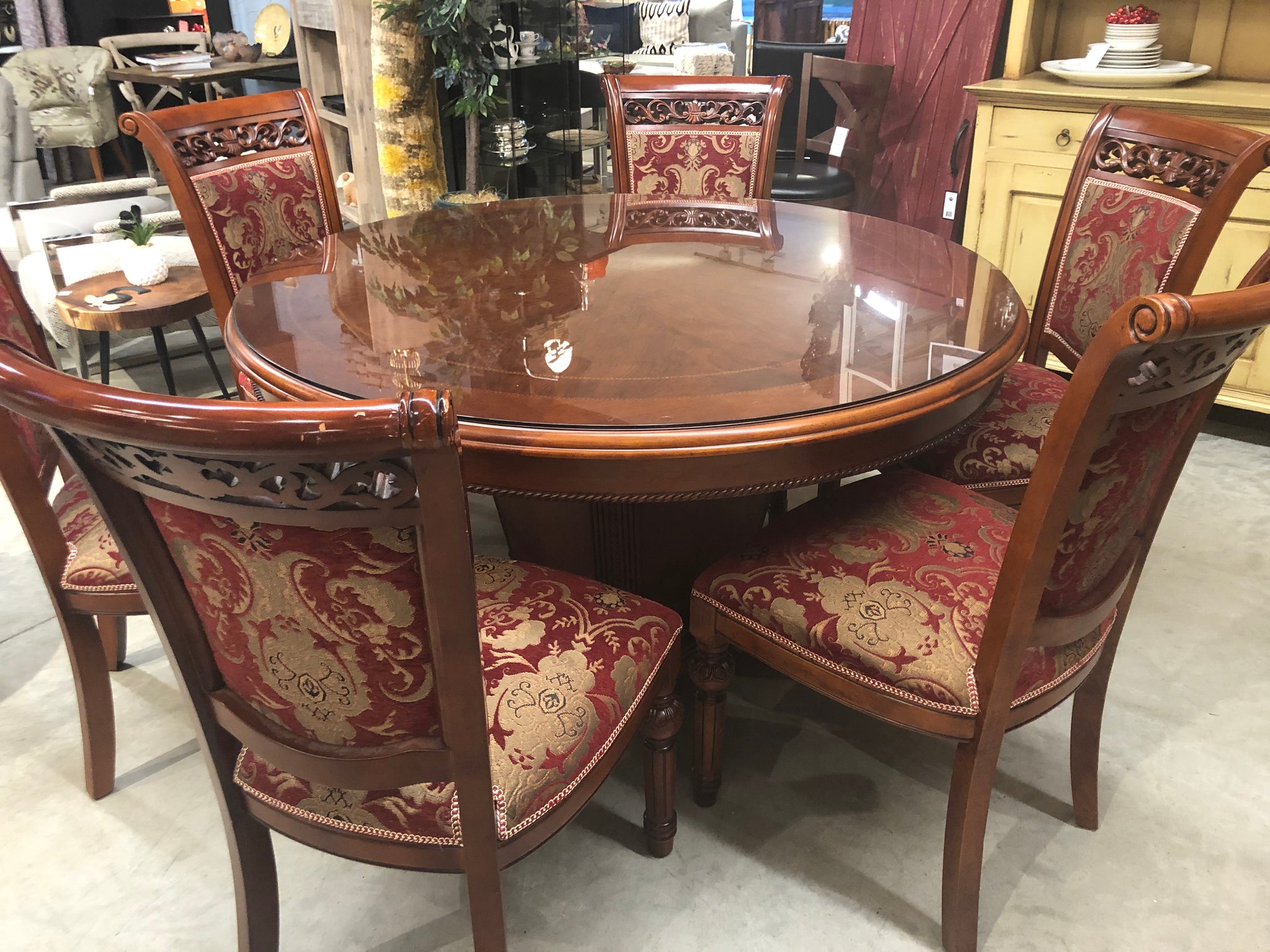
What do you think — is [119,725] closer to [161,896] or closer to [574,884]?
[161,896]

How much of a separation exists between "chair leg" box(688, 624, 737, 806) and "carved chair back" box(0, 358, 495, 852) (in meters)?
0.53

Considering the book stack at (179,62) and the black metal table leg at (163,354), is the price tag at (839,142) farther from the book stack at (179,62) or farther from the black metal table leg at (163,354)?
the book stack at (179,62)

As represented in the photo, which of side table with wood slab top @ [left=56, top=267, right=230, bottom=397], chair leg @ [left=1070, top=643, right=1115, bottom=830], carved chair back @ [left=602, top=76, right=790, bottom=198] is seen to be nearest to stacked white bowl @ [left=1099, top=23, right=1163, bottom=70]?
carved chair back @ [left=602, top=76, right=790, bottom=198]

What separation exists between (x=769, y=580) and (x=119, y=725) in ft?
4.23

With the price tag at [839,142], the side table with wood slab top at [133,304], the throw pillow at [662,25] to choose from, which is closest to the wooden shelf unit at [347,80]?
the side table with wood slab top at [133,304]

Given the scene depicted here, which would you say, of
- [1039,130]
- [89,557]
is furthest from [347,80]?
[89,557]

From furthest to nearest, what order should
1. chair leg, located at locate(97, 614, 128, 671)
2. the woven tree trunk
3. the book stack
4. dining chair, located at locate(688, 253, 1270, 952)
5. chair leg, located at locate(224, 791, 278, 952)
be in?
the book stack
the woven tree trunk
chair leg, located at locate(97, 614, 128, 671)
chair leg, located at locate(224, 791, 278, 952)
dining chair, located at locate(688, 253, 1270, 952)

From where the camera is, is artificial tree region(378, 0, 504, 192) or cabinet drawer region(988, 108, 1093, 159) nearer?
cabinet drawer region(988, 108, 1093, 159)

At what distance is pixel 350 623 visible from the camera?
90 centimetres

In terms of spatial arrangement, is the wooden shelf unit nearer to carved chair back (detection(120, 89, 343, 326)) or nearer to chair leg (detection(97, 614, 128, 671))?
carved chair back (detection(120, 89, 343, 326))

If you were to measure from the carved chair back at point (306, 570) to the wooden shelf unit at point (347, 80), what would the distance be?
2758 millimetres

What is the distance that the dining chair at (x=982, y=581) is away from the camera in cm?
98

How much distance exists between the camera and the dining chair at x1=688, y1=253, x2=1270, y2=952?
98cm

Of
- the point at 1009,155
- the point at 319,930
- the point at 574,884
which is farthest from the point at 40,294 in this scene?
the point at 1009,155
